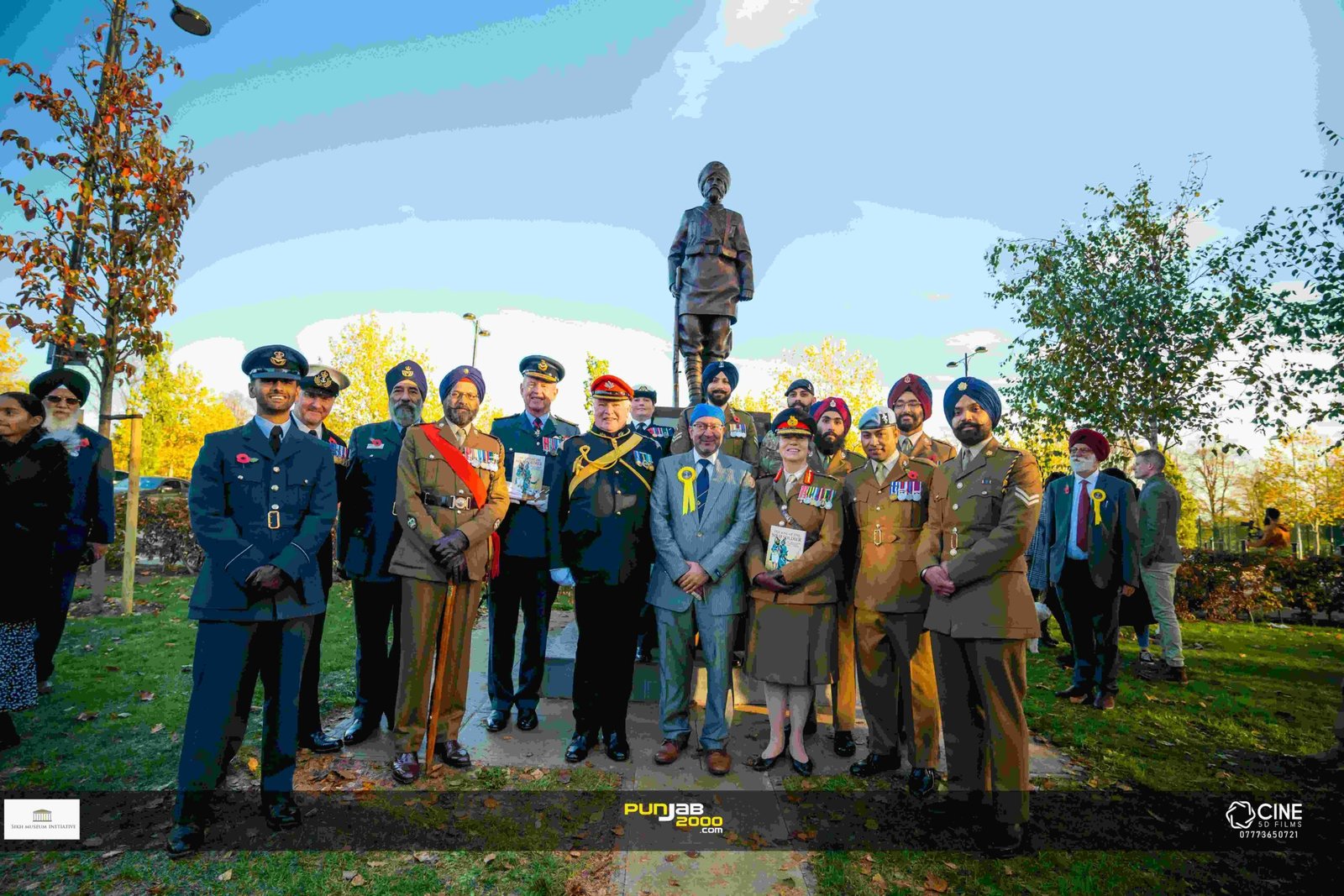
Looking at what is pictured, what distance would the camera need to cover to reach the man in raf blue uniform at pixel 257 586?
331cm

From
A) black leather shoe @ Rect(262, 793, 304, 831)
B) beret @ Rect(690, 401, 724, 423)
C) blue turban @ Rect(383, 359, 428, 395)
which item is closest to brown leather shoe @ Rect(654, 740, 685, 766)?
black leather shoe @ Rect(262, 793, 304, 831)

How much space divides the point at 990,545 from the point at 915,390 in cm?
125

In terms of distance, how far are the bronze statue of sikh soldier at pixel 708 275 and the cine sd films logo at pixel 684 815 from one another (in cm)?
427

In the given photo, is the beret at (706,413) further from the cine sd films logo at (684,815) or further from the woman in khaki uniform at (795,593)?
the cine sd films logo at (684,815)

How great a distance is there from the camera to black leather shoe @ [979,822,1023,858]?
10.9 feet

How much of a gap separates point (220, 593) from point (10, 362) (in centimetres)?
3372

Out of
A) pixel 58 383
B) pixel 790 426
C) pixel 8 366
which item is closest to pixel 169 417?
pixel 8 366

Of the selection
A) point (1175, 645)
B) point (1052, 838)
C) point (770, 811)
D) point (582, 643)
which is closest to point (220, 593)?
point (582, 643)

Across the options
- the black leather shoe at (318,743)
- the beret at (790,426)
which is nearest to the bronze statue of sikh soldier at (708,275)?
the beret at (790,426)

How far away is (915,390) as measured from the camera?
438cm

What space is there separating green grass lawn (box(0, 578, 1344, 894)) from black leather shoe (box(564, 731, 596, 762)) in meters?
0.14

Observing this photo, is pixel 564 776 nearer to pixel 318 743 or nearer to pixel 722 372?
pixel 318 743

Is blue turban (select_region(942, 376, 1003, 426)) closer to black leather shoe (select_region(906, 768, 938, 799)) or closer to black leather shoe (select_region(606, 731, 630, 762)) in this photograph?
black leather shoe (select_region(906, 768, 938, 799))

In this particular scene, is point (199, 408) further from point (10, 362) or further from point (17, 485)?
point (17, 485)
